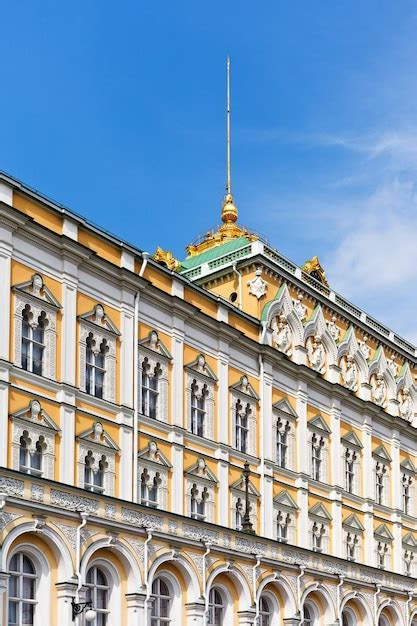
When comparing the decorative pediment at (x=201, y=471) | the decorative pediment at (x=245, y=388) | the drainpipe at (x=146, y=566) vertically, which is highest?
the decorative pediment at (x=245, y=388)

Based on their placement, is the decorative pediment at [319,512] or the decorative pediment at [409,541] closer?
the decorative pediment at [319,512]

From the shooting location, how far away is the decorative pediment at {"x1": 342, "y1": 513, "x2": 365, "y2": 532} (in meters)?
65.6

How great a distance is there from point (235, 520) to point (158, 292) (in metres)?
11.3

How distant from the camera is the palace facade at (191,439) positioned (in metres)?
44.3

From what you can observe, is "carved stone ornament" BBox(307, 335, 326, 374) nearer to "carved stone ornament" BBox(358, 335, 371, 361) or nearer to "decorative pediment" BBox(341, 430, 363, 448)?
"decorative pediment" BBox(341, 430, 363, 448)

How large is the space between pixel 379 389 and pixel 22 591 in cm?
3559

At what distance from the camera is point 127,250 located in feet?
172

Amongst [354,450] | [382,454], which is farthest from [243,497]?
[382,454]

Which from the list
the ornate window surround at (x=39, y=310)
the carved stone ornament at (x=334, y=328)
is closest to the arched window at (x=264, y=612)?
the ornate window surround at (x=39, y=310)

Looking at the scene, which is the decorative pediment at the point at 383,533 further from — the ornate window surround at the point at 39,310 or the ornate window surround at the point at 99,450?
the ornate window surround at the point at 39,310

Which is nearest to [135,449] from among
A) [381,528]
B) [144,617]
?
[144,617]

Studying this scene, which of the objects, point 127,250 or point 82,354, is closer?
point 82,354

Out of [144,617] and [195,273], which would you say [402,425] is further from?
[144,617]

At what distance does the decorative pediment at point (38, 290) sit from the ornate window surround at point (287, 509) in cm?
1743
